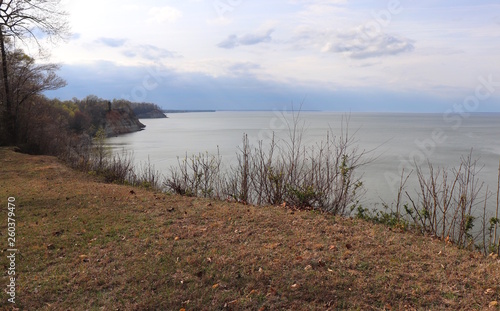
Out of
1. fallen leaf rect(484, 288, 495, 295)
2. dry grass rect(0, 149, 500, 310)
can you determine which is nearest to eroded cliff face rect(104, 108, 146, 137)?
dry grass rect(0, 149, 500, 310)

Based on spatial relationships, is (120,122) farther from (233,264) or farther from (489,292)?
(489,292)

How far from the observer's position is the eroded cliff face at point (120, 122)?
190ft

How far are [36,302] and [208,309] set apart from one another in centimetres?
198

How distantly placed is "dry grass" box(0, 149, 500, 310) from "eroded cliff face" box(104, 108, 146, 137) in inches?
2065

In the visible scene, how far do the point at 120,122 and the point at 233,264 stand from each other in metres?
63.0

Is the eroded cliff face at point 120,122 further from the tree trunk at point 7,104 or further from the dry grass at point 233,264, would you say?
the dry grass at point 233,264

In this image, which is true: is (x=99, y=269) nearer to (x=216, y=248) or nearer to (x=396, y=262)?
(x=216, y=248)

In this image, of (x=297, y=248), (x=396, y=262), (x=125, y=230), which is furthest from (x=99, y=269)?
(x=396, y=262)

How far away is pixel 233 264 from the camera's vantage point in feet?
15.5

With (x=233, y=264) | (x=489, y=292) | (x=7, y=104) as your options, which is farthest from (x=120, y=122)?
(x=489, y=292)

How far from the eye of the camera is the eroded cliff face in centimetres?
5801

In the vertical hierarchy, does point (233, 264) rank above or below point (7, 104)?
below

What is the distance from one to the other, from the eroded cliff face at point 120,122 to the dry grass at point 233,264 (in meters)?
52.4

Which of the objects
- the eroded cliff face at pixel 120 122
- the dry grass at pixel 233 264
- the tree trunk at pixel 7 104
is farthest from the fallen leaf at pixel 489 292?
the eroded cliff face at pixel 120 122
